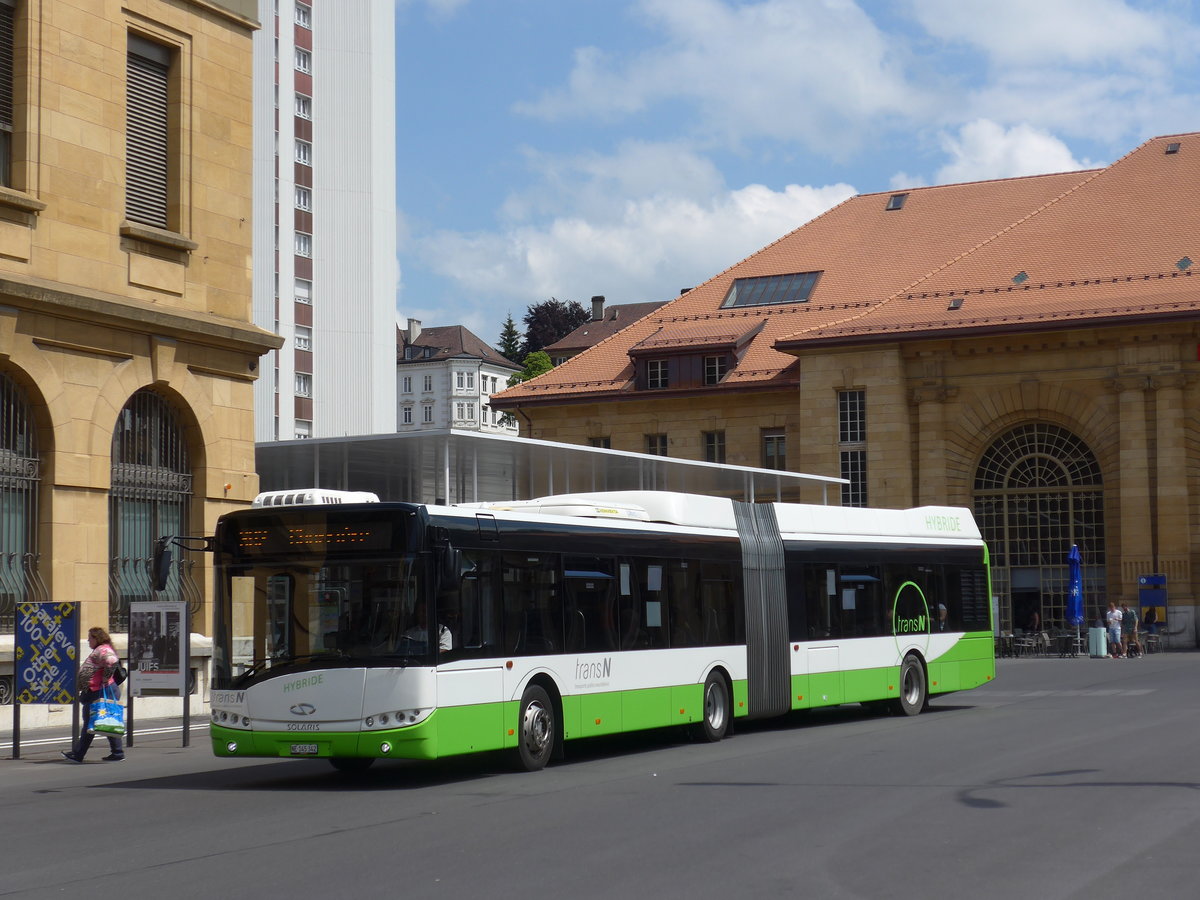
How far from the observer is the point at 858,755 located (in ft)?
54.6

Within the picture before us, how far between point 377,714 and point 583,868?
16.9 feet

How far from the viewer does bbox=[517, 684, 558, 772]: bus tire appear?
15938 millimetres

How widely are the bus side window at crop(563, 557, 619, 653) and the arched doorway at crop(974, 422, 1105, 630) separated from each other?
37919 millimetres

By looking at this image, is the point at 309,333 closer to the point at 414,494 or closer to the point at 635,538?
the point at 414,494

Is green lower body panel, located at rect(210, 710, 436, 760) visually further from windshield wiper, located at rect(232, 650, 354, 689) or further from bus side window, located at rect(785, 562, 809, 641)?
bus side window, located at rect(785, 562, 809, 641)

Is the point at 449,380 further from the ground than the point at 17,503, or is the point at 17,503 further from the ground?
the point at 449,380

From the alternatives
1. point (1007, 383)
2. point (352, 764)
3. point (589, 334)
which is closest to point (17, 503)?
point (352, 764)

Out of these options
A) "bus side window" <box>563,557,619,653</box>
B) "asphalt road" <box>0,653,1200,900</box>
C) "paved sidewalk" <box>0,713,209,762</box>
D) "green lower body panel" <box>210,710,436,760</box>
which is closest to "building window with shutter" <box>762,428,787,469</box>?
"paved sidewalk" <box>0,713,209,762</box>

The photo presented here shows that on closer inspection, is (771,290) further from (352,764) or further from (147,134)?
(352,764)

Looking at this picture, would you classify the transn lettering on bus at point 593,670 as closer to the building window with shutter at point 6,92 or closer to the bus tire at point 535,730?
the bus tire at point 535,730

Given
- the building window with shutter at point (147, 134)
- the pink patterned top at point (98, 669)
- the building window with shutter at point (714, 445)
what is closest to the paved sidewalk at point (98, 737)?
the pink patterned top at point (98, 669)

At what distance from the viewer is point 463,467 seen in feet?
109

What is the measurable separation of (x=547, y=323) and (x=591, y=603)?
335ft

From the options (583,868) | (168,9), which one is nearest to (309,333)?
(168,9)
